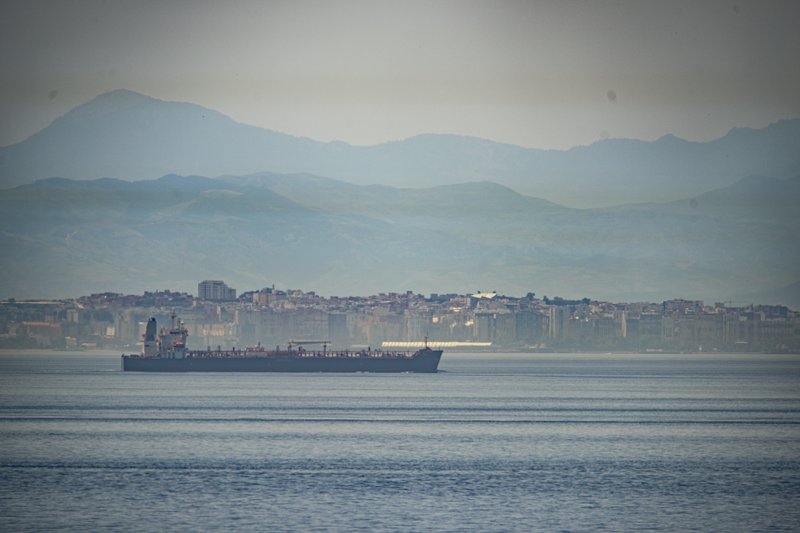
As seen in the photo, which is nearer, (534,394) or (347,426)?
(347,426)

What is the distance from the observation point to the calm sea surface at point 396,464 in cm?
5159

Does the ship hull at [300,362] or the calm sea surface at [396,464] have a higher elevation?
the ship hull at [300,362]

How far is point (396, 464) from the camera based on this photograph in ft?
225

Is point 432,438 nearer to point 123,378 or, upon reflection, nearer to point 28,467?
point 28,467

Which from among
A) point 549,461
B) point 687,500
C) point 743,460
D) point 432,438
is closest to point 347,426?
point 432,438

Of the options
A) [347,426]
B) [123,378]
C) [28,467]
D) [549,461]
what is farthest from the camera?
[123,378]

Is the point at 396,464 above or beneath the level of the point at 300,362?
beneath

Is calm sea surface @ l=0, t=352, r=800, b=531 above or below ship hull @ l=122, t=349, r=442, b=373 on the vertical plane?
below

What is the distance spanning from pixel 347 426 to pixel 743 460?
3011cm

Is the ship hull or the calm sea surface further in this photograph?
the ship hull

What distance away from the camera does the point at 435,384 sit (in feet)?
545

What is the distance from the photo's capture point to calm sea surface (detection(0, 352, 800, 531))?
5159cm

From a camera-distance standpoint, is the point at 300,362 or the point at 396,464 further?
the point at 300,362

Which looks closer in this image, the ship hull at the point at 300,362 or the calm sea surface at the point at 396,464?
the calm sea surface at the point at 396,464
